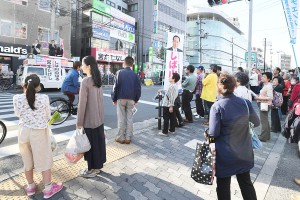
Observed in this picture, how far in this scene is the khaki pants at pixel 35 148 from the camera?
2.80 metres

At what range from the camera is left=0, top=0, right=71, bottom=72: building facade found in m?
20.0

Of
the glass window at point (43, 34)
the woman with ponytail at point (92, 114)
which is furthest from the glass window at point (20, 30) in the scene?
the woman with ponytail at point (92, 114)

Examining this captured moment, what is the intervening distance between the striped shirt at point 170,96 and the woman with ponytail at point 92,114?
2.53 m

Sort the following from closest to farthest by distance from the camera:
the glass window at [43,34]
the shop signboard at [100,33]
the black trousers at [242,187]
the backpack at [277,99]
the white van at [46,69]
A: the black trousers at [242,187] < the backpack at [277,99] < the white van at [46,69] < the glass window at [43,34] < the shop signboard at [100,33]

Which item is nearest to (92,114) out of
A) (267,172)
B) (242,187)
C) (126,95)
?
(126,95)

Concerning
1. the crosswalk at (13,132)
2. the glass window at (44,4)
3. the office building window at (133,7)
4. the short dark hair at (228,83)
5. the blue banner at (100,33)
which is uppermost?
the office building window at (133,7)

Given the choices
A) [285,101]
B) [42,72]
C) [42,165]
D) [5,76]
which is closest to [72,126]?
[42,165]

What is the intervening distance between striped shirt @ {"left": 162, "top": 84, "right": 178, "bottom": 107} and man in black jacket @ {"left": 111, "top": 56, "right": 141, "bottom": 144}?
40.9 inches

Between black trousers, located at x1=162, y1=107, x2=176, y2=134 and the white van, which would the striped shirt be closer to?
black trousers, located at x1=162, y1=107, x2=176, y2=134

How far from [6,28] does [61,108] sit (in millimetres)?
17805

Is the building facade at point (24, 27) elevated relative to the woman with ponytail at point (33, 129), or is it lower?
elevated

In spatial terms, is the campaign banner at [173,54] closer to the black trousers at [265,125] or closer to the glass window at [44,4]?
the black trousers at [265,125]

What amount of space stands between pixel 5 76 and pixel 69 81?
1361cm

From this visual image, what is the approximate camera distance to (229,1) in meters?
9.01
